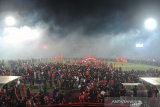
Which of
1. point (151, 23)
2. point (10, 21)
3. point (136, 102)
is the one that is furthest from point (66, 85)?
point (151, 23)

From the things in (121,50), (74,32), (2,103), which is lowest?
(2,103)

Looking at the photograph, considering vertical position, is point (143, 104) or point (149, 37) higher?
point (149, 37)

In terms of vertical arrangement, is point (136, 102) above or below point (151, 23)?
below

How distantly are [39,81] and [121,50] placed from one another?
222 feet

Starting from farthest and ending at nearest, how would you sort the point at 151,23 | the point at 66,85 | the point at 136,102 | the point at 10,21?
the point at 151,23
the point at 10,21
the point at 66,85
the point at 136,102

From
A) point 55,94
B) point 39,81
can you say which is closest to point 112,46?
point 39,81

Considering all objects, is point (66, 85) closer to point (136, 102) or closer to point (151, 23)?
point (136, 102)

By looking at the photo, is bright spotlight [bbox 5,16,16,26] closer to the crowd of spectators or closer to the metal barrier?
the crowd of spectators

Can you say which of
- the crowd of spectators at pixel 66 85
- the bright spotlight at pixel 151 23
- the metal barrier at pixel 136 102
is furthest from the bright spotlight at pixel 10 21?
the metal barrier at pixel 136 102

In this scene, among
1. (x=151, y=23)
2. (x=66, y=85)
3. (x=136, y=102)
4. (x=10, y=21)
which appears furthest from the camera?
(x=151, y=23)

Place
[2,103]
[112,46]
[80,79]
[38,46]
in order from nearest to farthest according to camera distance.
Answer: [2,103] < [80,79] < [38,46] < [112,46]

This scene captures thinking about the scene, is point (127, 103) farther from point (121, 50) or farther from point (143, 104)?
point (121, 50)

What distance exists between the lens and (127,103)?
47.7ft

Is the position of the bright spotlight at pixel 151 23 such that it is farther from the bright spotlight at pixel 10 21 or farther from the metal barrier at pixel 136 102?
the metal barrier at pixel 136 102
